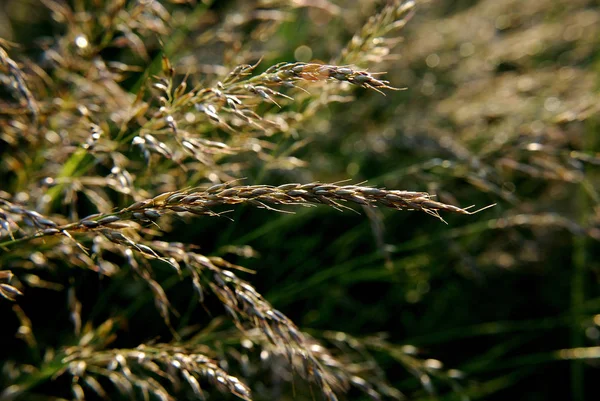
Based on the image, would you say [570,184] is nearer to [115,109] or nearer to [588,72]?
[588,72]

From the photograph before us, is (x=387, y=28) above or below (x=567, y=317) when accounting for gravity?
above

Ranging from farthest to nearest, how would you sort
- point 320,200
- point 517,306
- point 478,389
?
1. point 517,306
2. point 478,389
3. point 320,200

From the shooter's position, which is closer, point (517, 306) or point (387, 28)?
point (387, 28)

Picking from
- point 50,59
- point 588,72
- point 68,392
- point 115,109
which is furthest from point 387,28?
point 588,72

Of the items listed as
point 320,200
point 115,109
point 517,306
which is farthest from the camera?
point 517,306

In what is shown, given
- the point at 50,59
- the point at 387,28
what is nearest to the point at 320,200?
the point at 387,28

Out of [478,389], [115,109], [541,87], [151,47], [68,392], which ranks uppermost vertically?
[541,87]

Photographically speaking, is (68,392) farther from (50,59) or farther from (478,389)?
(478,389)
